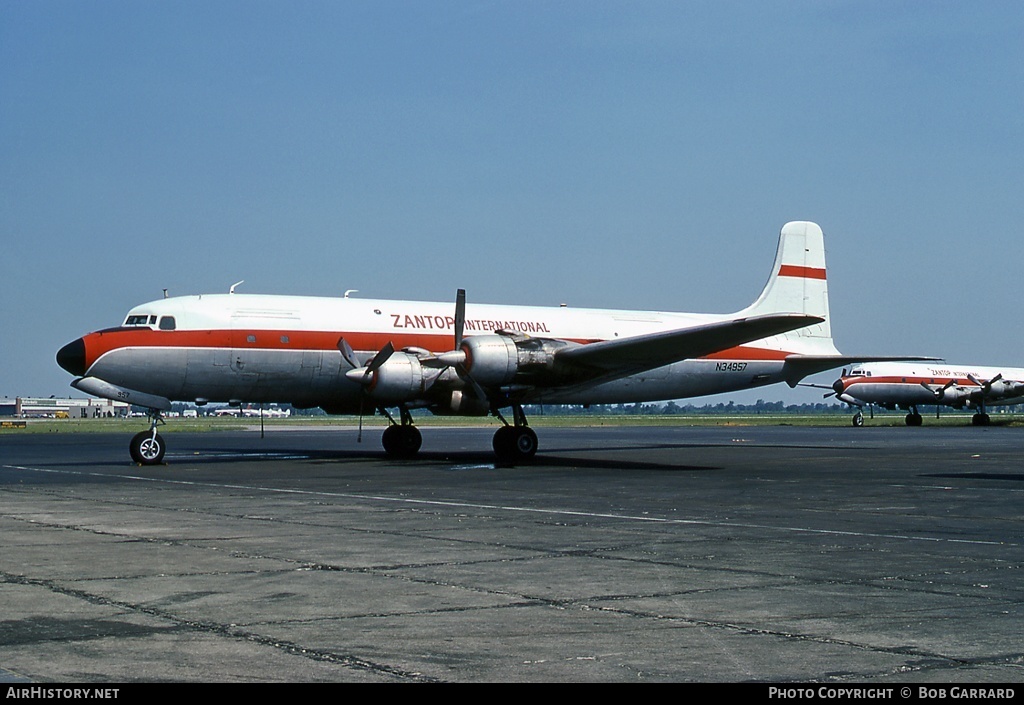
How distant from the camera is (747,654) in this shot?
629 cm

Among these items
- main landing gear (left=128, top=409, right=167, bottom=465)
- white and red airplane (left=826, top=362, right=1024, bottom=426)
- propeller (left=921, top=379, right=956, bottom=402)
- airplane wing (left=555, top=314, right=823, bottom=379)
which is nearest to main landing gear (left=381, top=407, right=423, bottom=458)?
airplane wing (left=555, top=314, right=823, bottom=379)

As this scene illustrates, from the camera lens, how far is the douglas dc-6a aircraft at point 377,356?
2584cm

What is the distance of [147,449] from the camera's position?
2631cm

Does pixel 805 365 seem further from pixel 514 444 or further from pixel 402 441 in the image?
pixel 402 441

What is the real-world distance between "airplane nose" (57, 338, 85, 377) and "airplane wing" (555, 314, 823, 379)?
11290 mm

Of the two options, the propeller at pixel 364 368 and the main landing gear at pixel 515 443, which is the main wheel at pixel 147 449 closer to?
the propeller at pixel 364 368

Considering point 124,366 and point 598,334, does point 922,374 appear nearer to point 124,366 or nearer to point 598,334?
point 598,334

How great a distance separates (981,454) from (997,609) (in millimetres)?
26404

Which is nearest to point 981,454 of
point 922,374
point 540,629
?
point 540,629

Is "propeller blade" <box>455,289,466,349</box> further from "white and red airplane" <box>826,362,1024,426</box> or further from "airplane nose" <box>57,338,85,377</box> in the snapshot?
"white and red airplane" <box>826,362,1024,426</box>

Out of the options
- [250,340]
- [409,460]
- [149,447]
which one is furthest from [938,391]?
[149,447]

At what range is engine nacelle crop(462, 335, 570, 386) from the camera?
25656 millimetres
